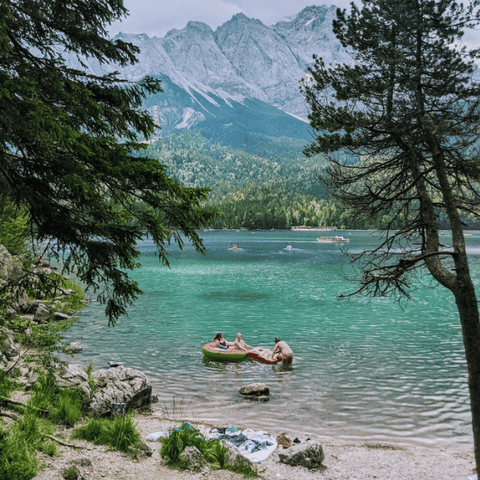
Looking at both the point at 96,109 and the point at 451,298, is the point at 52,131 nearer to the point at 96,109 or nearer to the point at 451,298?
the point at 96,109

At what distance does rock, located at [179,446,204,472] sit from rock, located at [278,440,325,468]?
2360 millimetres

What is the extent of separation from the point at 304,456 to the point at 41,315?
62.6ft

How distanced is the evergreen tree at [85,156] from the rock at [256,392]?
8400 millimetres

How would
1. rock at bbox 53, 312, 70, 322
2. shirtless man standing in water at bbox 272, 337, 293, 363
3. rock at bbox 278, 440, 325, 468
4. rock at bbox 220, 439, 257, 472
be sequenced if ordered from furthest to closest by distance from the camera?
rock at bbox 53, 312, 70, 322 → shirtless man standing in water at bbox 272, 337, 293, 363 → rock at bbox 278, 440, 325, 468 → rock at bbox 220, 439, 257, 472

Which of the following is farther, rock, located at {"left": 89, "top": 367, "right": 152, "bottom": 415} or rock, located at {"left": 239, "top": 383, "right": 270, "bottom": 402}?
rock, located at {"left": 239, "top": 383, "right": 270, "bottom": 402}

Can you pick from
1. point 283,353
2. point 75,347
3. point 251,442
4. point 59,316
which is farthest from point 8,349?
point 59,316

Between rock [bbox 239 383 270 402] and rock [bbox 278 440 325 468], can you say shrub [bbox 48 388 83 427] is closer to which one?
rock [bbox 278 440 325 468]

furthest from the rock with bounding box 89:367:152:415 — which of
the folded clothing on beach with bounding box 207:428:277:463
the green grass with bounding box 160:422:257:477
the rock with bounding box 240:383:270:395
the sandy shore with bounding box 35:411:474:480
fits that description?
the rock with bounding box 240:383:270:395

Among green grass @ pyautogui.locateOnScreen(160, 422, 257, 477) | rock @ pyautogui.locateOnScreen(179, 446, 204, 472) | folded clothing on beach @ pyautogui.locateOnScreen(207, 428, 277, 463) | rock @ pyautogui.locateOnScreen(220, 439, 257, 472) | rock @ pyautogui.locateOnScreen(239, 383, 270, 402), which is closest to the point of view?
rock @ pyautogui.locateOnScreen(179, 446, 204, 472)

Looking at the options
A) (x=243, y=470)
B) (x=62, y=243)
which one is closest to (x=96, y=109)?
(x=62, y=243)

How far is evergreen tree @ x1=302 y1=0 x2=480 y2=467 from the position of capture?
8.53 m

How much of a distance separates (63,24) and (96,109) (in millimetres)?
1780

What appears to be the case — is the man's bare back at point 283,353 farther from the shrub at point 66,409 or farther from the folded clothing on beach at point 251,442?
the shrub at point 66,409

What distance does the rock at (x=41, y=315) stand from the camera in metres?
23.5
